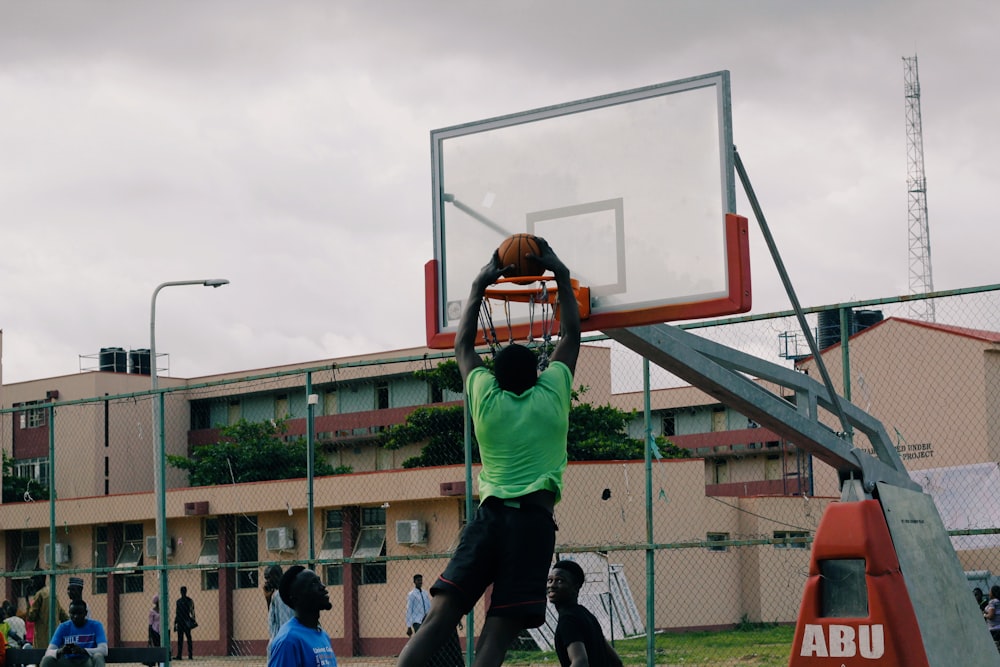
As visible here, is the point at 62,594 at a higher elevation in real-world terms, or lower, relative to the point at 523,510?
lower

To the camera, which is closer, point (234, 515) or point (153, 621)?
point (153, 621)

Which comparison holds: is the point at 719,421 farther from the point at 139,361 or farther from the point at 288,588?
the point at 288,588

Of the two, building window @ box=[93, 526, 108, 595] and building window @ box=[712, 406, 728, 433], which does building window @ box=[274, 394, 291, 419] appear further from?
building window @ box=[93, 526, 108, 595]

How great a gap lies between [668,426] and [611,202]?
2061 inches

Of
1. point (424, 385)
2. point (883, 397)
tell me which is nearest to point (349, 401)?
point (424, 385)

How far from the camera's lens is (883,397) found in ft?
132

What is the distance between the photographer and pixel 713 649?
30141 mm

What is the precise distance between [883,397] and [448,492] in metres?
14.0

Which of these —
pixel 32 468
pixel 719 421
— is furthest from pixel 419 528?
pixel 32 468

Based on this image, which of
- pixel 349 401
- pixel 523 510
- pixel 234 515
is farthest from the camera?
pixel 349 401

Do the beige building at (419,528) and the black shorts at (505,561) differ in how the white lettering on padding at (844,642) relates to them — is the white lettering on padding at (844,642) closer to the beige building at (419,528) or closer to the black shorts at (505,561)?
the black shorts at (505,561)

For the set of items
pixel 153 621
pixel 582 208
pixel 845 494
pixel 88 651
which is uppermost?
pixel 582 208

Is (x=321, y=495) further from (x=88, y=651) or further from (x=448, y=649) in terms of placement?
(x=448, y=649)

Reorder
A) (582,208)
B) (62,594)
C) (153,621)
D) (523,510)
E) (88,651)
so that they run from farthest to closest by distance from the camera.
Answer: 1. (62,594)
2. (153,621)
3. (88,651)
4. (582,208)
5. (523,510)
